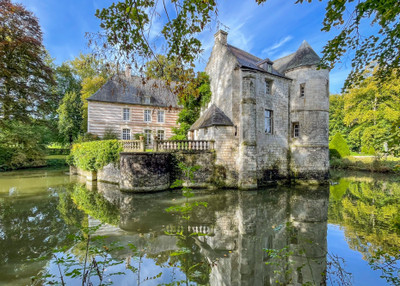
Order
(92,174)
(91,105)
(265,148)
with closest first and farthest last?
(265,148) < (92,174) < (91,105)

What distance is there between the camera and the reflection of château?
3.79m

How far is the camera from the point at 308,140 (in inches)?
510

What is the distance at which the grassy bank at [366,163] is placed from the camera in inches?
653

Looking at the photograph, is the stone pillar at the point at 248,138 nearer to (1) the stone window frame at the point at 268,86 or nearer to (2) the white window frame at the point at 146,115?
(1) the stone window frame at the point at 268,86

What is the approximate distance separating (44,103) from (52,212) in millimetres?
5038

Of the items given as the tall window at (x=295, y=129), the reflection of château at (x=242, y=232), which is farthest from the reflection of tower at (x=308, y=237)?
the tall window at (x=295, y=129)

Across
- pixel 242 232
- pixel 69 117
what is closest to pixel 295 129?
pixel 242 232

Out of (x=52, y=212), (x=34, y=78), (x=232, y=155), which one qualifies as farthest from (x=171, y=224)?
(x=34, y=78)

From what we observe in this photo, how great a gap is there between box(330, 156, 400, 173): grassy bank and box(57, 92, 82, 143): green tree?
2959 centimetres

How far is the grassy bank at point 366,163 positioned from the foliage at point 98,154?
19991mm

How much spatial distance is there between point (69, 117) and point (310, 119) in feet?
85.4

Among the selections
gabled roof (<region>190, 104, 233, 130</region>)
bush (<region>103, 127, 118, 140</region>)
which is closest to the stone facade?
A: gabled roof (<region>190, 104, 233, 130</region>)

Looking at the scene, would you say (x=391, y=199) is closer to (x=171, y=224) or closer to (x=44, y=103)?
(x=171, y=224)

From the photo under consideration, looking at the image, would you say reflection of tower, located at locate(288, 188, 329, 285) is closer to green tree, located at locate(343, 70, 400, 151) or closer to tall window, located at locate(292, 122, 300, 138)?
tall window, located at locate(292, 122, 300, 138)
